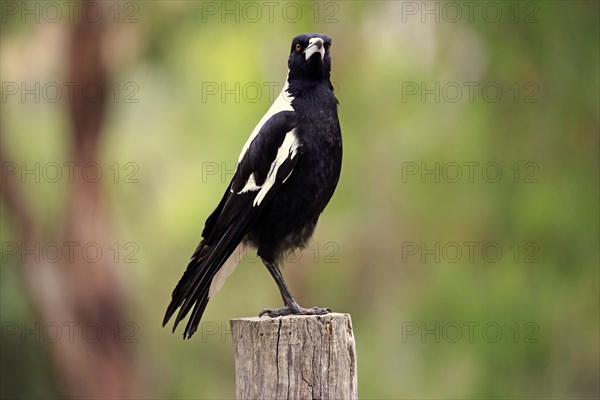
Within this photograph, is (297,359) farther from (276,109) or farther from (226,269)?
(276,109)

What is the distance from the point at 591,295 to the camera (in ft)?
27.2

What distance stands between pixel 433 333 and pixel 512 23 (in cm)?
278

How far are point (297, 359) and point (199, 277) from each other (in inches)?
25.0

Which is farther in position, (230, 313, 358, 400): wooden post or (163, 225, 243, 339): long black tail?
(163, 225, 243, 339): long black tail

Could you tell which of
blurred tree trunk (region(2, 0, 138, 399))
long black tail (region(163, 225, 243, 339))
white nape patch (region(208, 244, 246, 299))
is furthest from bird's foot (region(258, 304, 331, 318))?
blurred tree trunk (region(2, 0, 138, 399))

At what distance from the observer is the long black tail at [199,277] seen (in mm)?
3402

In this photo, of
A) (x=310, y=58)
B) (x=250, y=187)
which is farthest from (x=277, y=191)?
(x=310, y=58)

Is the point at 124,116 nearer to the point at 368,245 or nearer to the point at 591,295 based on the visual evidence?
the point at 368,245

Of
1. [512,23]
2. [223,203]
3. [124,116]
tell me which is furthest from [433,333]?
[223,203]

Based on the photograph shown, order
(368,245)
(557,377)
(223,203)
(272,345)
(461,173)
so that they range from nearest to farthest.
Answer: (272,345) → (223,203) → (557,377) → (461,173) → (368,245)

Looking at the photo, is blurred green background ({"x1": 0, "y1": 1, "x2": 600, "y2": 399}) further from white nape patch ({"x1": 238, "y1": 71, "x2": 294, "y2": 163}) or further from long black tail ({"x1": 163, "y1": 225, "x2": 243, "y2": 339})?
long black tail ({"x1": 163, "y1": 225, "x2": 243, "y2": 339})

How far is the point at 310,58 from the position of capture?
3.72 m

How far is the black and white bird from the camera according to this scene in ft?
11.3

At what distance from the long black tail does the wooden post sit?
45 cm
